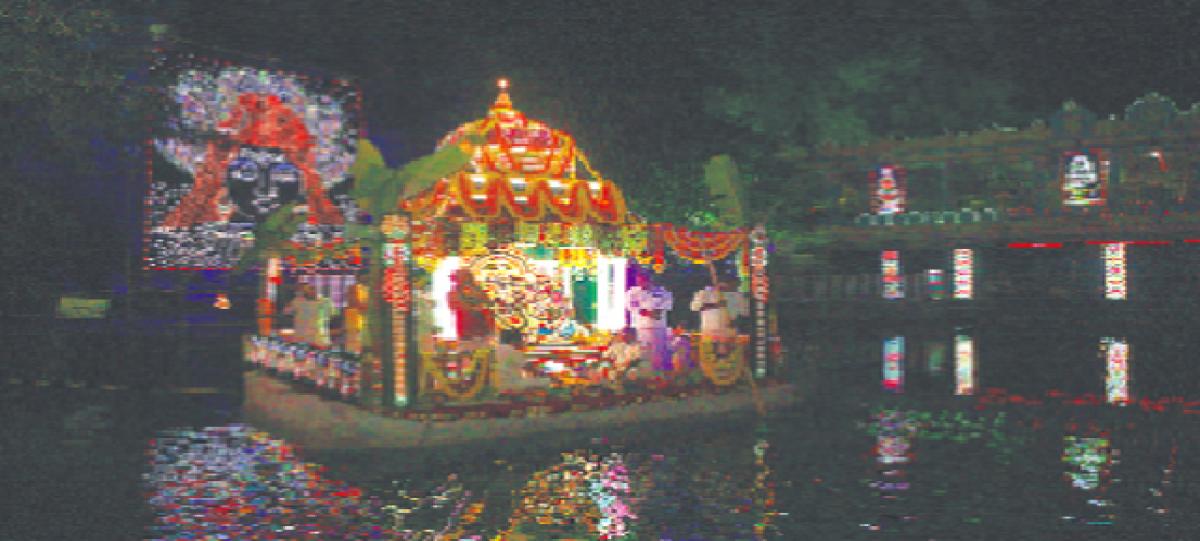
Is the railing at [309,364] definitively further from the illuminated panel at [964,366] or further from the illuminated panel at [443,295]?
the illuminated panel at [964,366]

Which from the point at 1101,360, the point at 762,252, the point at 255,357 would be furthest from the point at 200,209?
the point at 1101,360

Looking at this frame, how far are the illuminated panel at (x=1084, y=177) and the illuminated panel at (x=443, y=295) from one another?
26881mm

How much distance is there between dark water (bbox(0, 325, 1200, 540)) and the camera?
25.1 feet

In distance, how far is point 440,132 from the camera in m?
34.9

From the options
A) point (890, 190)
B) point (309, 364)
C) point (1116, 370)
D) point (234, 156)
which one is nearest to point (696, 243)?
point (309, 364)

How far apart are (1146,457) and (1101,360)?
1251cm

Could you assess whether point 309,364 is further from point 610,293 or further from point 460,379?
point 610,293

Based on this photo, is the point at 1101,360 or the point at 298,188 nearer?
the point at 1101,360

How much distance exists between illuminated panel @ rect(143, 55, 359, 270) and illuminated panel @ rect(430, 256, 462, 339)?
35.2 feet

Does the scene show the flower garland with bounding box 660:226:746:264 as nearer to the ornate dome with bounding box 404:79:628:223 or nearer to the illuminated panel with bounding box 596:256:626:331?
the ornate dome with bounding box 404:79:628:223

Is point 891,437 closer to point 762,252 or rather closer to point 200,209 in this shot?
point 762,252

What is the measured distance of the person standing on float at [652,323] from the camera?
15.3 metres

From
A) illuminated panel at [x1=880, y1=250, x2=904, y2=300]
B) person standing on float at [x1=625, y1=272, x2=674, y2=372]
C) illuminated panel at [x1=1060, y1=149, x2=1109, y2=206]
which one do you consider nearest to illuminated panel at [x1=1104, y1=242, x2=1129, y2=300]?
illuminated panel at [x1=1060, y1=149, x2=1109, y2=206]

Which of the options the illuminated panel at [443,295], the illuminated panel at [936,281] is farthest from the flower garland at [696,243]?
the illuminated panel at [936,281]
